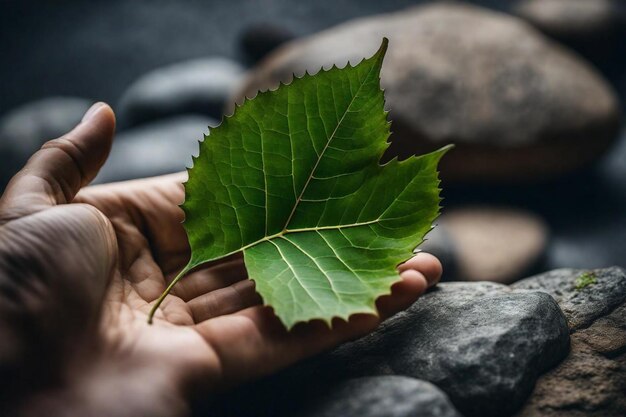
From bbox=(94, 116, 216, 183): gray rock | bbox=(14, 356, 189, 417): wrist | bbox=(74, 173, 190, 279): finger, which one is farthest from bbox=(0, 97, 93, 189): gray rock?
bbox=(14, 356, 189, 417): wrist

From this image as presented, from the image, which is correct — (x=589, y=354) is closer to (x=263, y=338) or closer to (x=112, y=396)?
(x=263, y=338)

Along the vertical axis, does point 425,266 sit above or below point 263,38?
below

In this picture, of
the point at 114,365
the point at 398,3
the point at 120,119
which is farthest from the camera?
the point at 398,3

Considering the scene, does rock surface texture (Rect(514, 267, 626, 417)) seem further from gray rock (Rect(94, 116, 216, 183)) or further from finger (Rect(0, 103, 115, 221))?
gray rock (Rect(94, 116, 216, 183))

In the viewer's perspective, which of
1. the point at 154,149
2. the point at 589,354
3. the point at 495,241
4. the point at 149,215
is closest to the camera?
the point at 589,354

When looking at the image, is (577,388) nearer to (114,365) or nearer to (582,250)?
(114,365)

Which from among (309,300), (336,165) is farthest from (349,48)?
(309,300)

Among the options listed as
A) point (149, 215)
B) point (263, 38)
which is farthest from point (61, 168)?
point (263, 38)
